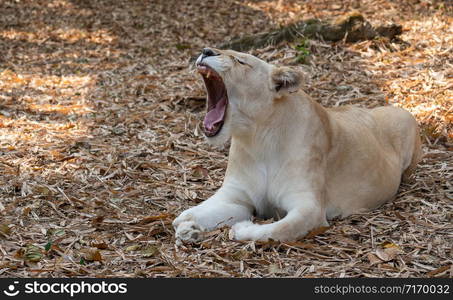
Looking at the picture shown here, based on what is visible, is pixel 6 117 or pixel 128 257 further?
pixel 6 117

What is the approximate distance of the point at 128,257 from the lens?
189 inches

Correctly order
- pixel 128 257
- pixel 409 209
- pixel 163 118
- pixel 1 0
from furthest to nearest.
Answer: pixel 1 0 < pixel 163 118 < pixel 409 209 < pixel 128 257

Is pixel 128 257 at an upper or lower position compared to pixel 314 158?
lower

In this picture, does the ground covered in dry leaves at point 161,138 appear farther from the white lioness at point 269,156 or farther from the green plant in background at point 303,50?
the white lioness at point 269,156

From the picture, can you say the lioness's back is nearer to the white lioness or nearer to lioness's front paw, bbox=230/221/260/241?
the white lioness

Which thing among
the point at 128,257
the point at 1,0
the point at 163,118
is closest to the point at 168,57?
the point at 163,118

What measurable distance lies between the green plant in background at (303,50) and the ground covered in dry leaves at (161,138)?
0.05m

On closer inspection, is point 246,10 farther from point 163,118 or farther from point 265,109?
point 265,109

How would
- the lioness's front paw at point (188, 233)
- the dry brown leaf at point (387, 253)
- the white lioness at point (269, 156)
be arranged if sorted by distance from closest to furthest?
the dry brown leaf at point (387, 253) < the lioness's front paw at point (188, 233) < the white lioness at point (269, 156)

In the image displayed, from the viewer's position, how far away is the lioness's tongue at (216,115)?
17.4ft

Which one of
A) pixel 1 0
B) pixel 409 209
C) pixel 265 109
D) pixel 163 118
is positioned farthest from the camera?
pixel 1 0

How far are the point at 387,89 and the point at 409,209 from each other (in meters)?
3.39

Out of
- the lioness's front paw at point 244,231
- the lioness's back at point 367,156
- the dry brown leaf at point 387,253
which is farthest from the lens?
the lioness's back at point 367,156

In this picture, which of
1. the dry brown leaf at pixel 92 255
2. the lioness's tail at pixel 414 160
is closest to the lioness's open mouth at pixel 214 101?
the dry brown leaf at pixel 92 255
